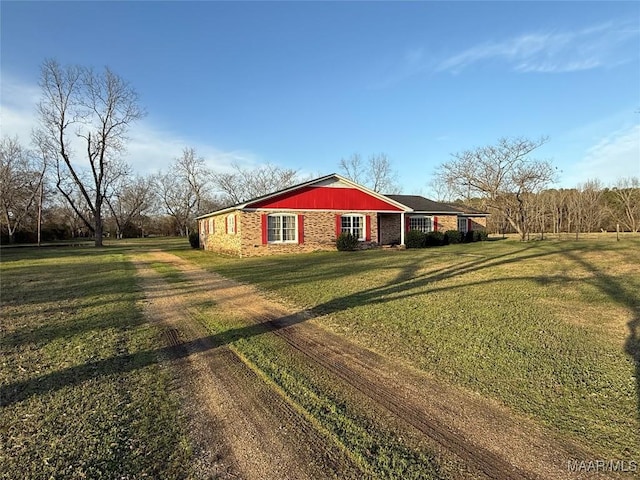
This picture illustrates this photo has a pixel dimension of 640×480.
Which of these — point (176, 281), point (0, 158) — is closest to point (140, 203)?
point (0, 158)

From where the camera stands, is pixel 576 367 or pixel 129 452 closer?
pixel 129 452

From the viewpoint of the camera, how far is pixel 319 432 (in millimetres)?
2998

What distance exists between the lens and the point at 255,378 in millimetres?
4078

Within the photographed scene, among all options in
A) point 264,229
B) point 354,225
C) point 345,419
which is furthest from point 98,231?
point 345,419

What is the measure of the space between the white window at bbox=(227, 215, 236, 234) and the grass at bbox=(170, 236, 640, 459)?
9515mm

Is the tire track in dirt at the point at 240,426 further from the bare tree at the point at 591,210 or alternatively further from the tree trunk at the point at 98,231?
the bare tree at the point at 591,210

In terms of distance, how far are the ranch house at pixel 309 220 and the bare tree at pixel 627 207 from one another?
4157 cm

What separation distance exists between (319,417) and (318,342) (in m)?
2.15

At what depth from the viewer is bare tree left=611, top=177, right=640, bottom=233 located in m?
49.1

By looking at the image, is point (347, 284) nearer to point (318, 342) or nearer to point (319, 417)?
point (318, 342)

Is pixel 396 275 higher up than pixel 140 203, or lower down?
lower down

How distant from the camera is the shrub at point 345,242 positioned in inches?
843

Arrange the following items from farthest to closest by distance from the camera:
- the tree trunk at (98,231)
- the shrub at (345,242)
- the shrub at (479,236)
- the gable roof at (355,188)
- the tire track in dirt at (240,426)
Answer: the tree trunk at (98,231) → the shrub at (479,236) → the shrub at (345,242) → the gable roof at (355,188) → the tire track in dirt at (240,426)

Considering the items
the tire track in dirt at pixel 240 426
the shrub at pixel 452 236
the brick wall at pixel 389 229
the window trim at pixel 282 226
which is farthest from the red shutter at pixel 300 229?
the tire track in dirt at pixel 240 426
